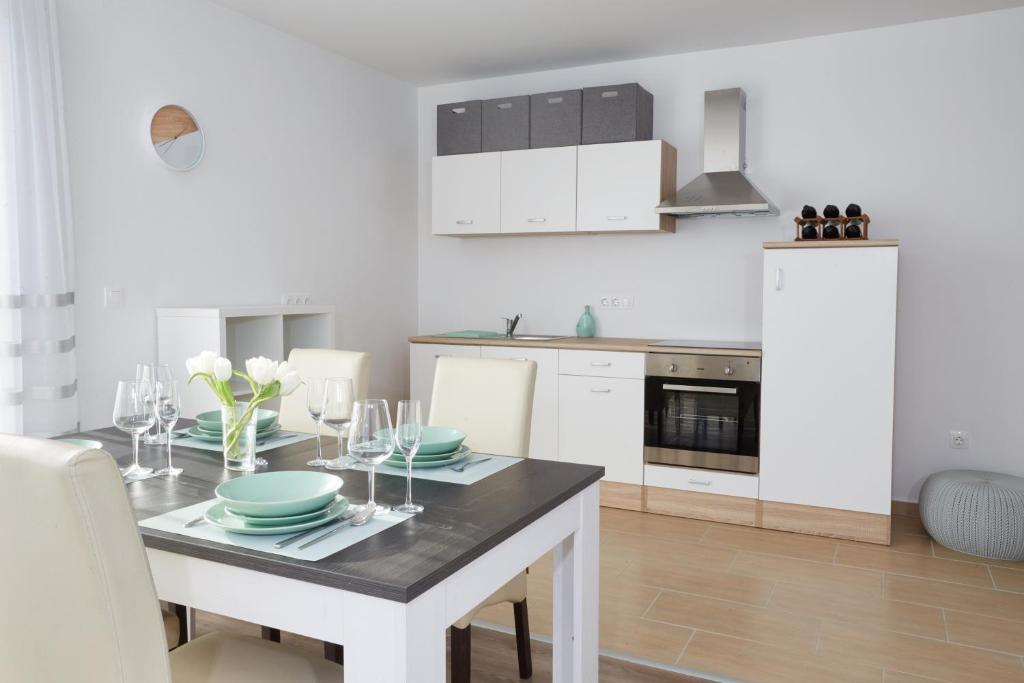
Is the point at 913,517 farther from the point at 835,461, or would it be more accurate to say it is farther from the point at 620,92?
the point at 620,92

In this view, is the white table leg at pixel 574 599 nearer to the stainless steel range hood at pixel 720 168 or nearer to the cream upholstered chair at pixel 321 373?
the cream upholstered chair at pixel 321 373

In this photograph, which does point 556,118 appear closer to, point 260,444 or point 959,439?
point 959,439

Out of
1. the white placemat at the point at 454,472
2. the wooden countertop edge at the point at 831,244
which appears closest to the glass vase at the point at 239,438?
the white placemat at the point at 454,472

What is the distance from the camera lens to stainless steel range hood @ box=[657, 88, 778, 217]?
4129 millimetres

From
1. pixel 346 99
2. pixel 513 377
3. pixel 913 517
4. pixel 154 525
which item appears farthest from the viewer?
pixel 346 99

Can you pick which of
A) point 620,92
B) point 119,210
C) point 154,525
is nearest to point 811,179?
point 620,92

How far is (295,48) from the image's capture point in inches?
169

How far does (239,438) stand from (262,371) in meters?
0.23

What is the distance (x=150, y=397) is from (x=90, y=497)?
2.92 ft

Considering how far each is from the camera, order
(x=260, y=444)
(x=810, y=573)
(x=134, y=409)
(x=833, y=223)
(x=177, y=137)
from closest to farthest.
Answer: (x=134, y=409), (x=260, y=444), (x=810, y=573), (x=177, y=137), (x=833, y=223)

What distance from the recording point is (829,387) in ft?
12.3

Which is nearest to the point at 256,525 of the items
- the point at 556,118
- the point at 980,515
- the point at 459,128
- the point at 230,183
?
the point at 230,183

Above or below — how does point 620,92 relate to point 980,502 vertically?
above

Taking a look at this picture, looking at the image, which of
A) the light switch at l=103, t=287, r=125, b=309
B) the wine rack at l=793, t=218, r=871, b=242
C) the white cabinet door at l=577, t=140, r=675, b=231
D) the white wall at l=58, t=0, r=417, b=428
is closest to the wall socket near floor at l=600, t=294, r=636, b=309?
the white cabinet door at l=577, t=140, r=675, b=231
